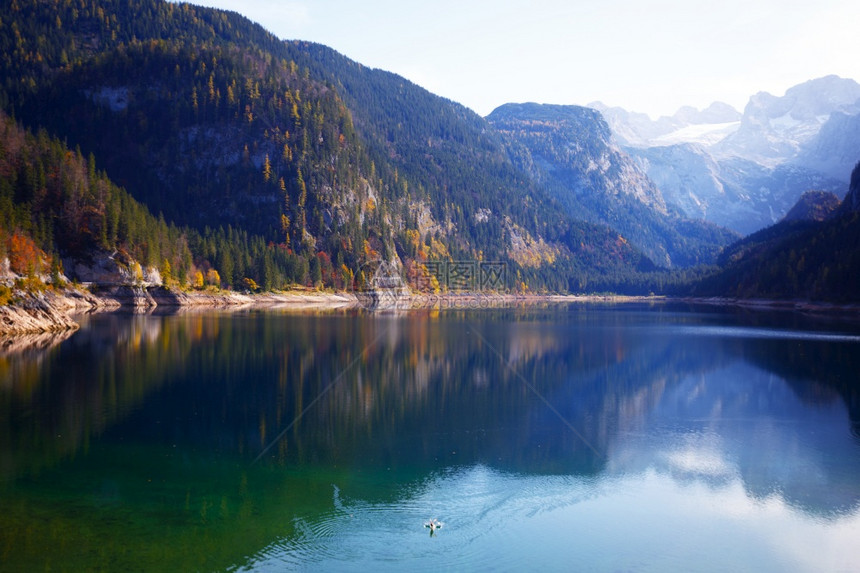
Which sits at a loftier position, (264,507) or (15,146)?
(15,146)

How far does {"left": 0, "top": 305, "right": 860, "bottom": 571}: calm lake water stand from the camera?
14.1 metres

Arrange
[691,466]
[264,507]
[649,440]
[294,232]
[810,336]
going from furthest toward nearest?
[294,232] < [810,336] < [649,440] < [691,466] < [264,507]

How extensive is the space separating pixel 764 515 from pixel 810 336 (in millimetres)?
51294

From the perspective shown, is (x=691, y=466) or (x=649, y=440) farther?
(x=649, y=440)

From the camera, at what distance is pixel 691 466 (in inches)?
821

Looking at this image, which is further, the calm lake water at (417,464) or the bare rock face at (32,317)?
the bare rock face at (32,317)

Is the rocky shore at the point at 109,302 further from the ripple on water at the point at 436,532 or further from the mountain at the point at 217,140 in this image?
the ripple on water at the point at 436,532

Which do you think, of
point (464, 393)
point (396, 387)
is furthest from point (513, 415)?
point (396, 387)

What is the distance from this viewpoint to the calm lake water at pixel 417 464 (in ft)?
46.2

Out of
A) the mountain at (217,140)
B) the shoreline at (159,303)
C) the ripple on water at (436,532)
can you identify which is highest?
the mountain at (217,140)

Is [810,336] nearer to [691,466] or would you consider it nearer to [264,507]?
[691,466]

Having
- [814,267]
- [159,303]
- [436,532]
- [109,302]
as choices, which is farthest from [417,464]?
[814,267]

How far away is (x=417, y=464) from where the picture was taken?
1978 centimetres

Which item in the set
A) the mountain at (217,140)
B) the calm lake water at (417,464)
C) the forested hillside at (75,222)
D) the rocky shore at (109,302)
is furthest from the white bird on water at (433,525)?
the mountain at (217,140)
